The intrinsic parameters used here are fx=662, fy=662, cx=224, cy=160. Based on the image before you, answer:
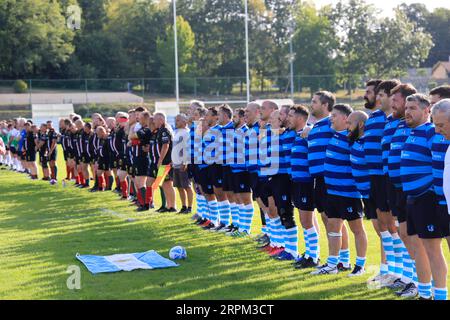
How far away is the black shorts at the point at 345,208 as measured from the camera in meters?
7.55

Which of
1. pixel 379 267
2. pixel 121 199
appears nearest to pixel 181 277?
pixel 379 267

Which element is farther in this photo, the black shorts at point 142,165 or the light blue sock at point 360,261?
the black shorts at point 142,165

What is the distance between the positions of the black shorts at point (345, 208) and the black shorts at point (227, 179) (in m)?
3.29

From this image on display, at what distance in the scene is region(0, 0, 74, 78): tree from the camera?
185ft

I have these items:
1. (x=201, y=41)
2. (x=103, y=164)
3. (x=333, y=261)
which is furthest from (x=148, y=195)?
(x=201, y=41)

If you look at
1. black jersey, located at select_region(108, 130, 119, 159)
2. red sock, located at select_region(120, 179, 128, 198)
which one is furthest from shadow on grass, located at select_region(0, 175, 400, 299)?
black jersey, located at select_region(108, 130, 119, 159)

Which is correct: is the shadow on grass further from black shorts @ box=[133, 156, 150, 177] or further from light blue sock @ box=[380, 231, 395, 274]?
Result: black shorts @ box=[133, 156, 150, 177]

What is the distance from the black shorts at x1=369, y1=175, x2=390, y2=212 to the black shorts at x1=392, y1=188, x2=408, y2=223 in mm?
291

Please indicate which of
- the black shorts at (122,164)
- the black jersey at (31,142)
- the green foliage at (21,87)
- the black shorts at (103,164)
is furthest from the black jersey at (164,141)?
the green foliage at (21,87)

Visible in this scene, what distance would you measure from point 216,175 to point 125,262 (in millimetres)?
2986

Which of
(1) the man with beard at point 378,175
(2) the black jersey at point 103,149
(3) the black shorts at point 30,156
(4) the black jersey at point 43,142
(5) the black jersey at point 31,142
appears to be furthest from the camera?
(3) the black shorts at point 30,156

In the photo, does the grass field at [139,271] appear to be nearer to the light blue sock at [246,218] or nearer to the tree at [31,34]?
the light blue sock at [246,218]

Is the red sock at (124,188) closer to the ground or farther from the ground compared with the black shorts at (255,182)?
closer to the ground
